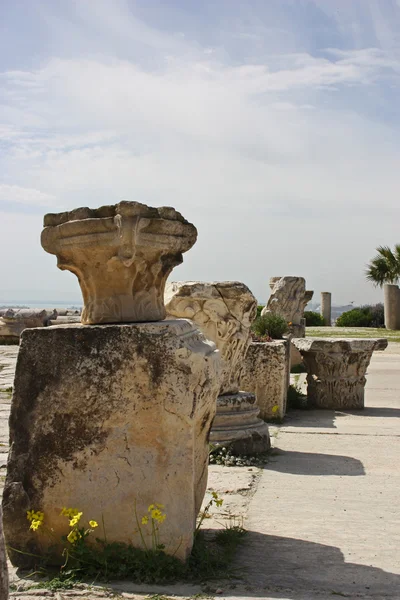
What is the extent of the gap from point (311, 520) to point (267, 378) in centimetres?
368

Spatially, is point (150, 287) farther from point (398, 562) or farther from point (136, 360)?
point (398, 562)

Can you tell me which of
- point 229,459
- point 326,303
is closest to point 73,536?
point 229,459

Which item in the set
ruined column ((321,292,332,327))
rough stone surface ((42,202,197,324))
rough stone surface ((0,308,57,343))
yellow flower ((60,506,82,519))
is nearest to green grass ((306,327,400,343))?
rough stone surface ((0,308,57,343))

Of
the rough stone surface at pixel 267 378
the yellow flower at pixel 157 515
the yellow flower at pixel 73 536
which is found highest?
the rough stone surface at pixel 267 378

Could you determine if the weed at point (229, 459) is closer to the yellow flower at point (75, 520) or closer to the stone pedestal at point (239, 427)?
the stone pedestal at point (239, 427)

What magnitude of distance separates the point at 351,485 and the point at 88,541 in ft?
7.48

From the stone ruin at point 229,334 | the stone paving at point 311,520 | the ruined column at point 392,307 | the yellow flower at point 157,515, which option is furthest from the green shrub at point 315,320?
the yellow flower at point 157,515

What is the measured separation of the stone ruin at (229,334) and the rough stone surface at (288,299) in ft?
24.4

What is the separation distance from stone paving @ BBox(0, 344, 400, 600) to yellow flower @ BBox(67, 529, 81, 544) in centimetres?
24

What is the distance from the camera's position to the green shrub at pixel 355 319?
2794 cm

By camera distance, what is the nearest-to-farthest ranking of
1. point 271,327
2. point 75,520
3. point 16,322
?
point 75,520 < point 271,327 < point 16,322

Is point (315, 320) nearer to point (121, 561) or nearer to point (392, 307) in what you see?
point (392, 307)

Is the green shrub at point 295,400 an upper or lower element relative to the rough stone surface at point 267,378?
lower

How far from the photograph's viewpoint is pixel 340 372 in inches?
350
